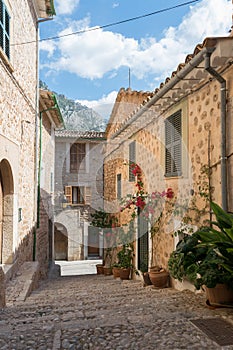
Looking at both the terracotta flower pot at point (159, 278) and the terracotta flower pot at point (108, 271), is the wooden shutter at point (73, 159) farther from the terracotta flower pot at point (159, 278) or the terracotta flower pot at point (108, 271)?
the terracotta flower pot at point (159, 278)

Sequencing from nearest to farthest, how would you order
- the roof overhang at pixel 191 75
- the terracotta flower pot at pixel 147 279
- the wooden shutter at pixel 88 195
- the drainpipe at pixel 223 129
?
1. the roof overhang at pixel 191 75
2. the drainpipe at pixel 223 129
3. the terracotta flower pot at pixel 147 279
4. the wooden shutter at pixel 88 195

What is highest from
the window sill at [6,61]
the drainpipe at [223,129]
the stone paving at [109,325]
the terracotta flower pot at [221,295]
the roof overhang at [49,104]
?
the roof overhang at [49,104]

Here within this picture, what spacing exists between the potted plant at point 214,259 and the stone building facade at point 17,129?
132 inches

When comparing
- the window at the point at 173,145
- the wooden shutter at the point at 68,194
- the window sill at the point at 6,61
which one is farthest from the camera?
the wooden shutter at the point at 68,194

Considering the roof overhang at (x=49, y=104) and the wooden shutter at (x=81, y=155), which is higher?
the roof overhang at (x=49, y=104)

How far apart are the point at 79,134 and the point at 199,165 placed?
14.6 metres

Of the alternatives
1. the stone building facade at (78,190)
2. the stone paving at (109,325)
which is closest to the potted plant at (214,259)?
the stone paving at (109,325)

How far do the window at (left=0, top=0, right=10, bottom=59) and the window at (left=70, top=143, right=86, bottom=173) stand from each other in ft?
43.7

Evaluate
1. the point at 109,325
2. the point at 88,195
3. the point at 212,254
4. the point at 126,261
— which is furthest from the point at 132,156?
the point at 88,195

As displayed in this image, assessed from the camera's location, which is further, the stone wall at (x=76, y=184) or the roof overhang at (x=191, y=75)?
the stone wall at (x=76, y=184)

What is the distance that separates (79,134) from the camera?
19.1 meters

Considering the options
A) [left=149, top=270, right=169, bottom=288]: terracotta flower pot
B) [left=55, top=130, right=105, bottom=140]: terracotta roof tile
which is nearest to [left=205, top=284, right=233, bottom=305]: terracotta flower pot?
[left=149, top=270, right=169, bottom=288]: terracotta flower pot

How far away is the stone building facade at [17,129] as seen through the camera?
18.4 feet

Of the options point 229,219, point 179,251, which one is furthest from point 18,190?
point 229,219
